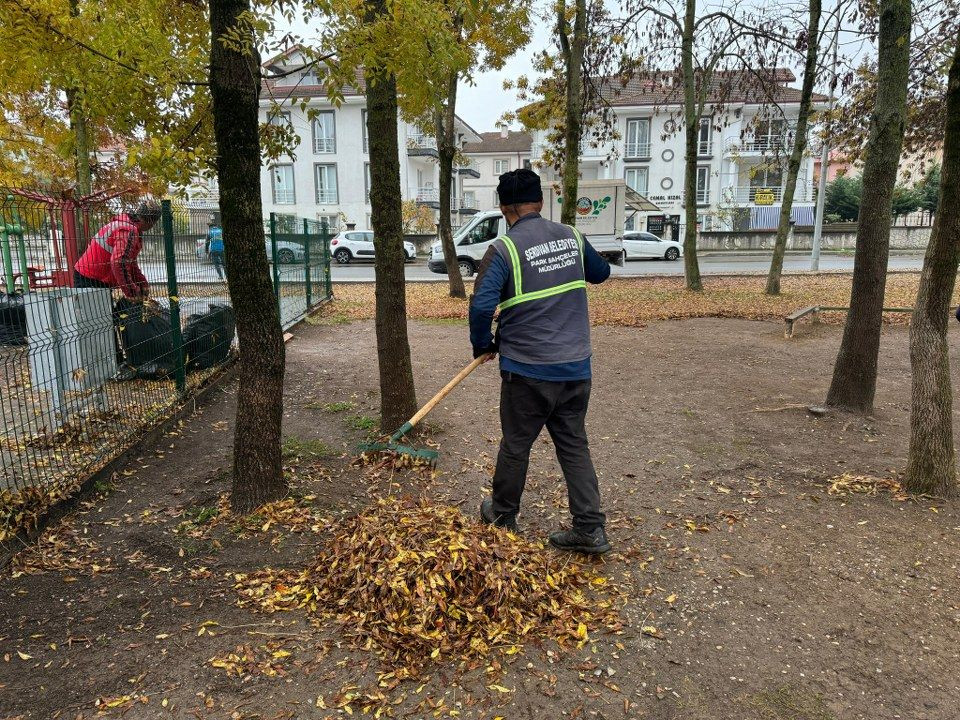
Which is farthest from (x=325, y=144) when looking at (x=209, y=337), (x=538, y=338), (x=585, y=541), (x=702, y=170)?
(x=585, y=541)

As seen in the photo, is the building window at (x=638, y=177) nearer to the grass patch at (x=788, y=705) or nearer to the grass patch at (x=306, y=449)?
the grass patch at (x=306, y=449)

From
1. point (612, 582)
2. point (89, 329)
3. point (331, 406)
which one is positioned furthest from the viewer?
point (331, 406)

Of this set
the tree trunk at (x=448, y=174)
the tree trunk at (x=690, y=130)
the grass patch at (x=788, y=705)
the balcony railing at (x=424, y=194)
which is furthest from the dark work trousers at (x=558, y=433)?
the balcony railing at (x=424, y=194)

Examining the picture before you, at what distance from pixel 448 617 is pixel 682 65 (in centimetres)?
1516

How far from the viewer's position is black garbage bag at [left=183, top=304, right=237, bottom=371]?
6.53 meters

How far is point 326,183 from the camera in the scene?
42250 millimetres

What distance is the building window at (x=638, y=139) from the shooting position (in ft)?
144

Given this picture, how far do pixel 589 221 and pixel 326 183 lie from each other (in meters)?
24.5

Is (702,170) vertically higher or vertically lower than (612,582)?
higher

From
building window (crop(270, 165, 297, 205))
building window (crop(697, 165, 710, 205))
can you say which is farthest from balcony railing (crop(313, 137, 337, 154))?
building window (crop(697, 165, 710, 205))

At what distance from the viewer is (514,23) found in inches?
505

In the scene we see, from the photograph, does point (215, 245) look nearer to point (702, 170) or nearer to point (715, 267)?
point (715, 267)

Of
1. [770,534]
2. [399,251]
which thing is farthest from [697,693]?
[399,251]

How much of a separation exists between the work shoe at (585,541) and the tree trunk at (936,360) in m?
2.21
